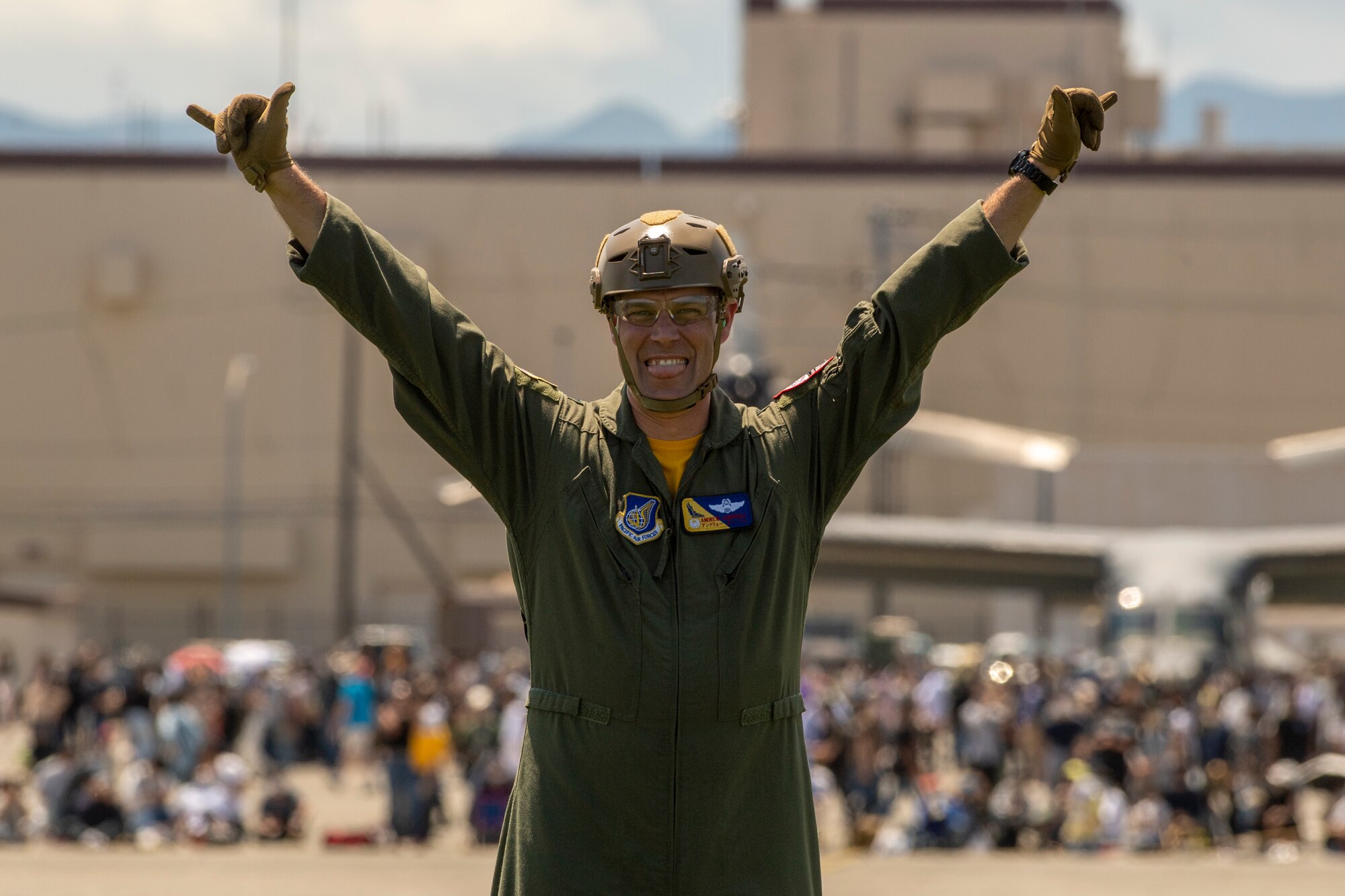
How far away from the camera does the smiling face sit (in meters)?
3.18

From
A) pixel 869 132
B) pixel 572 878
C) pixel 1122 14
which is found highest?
pixel 1122 14

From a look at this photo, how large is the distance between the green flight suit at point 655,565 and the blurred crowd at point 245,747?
11593 mm

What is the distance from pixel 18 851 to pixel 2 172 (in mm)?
50819

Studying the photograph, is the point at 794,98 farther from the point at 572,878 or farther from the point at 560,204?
the point at 572,878

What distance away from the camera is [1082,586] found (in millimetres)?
39469

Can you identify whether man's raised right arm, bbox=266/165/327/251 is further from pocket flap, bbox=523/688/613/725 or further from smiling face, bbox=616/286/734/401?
pocket flap, bbox=523/688/613/725

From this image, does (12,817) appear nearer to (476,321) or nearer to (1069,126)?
(1069,126)

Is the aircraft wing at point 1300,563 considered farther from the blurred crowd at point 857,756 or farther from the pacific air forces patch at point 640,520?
the pacific air forces patch at point 640,520

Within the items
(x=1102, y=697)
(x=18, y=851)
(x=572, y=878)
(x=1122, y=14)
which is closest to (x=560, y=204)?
(x=1122, y=14)

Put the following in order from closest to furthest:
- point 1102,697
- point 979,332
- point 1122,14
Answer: point 1102,697
point 979,332
point 1122,14

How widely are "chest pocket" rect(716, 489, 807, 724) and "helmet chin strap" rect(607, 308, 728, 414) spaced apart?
0.69ft

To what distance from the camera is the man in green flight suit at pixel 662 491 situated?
3.07 m

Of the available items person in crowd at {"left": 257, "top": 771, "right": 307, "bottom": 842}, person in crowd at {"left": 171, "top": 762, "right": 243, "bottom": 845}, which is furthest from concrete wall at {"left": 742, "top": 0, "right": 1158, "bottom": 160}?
person in crowd at {"left": 171, "top": 762, "right": 243, "bottom": 845}

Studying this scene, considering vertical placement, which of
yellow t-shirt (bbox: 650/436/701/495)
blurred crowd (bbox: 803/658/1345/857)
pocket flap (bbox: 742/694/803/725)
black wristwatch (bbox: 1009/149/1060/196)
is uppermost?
black wristwatch (bbox: 1009/149/1060/196)
